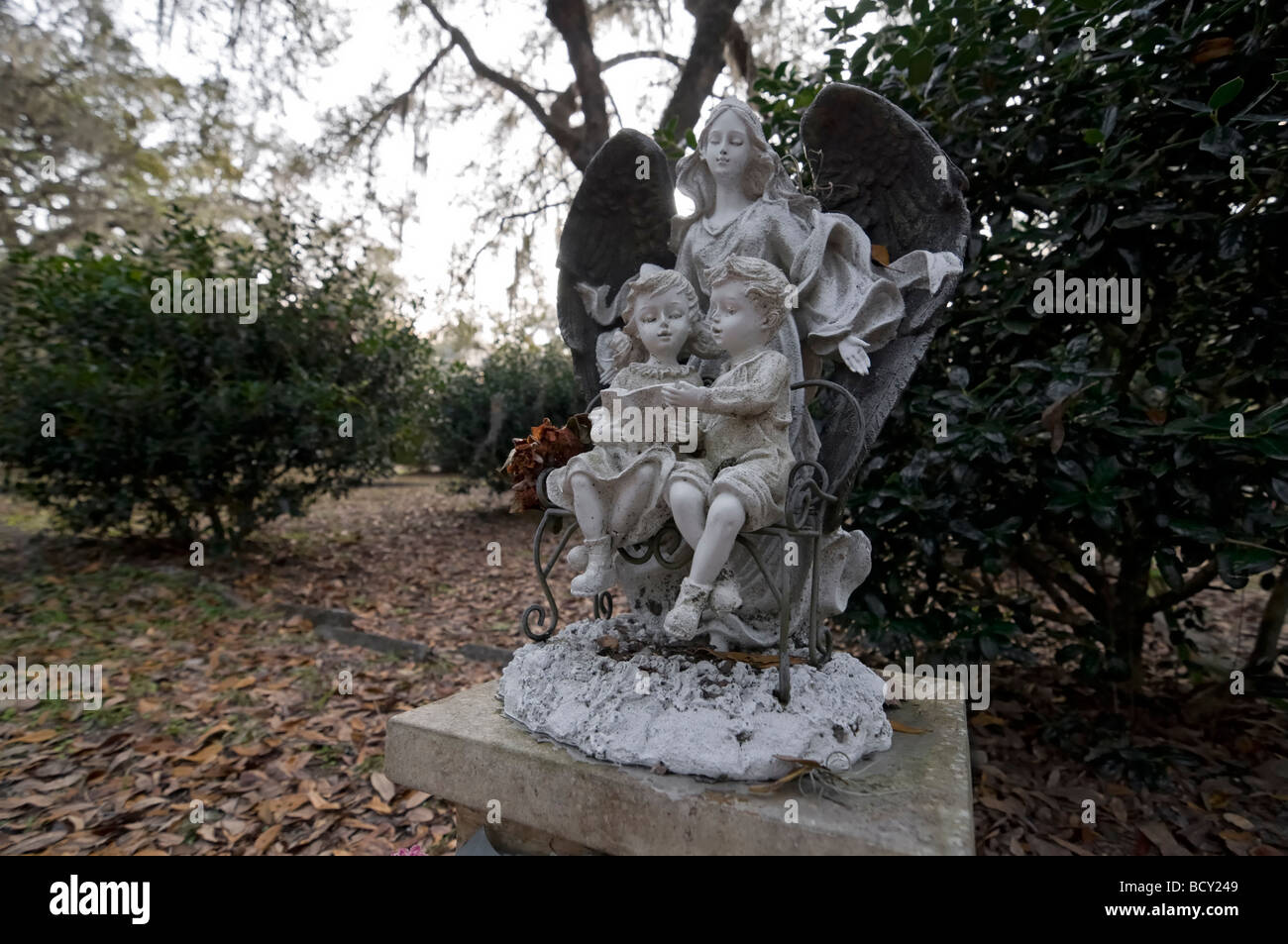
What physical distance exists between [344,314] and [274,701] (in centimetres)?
367

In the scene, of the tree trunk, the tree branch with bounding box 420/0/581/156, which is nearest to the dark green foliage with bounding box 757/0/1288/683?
the tree trunk

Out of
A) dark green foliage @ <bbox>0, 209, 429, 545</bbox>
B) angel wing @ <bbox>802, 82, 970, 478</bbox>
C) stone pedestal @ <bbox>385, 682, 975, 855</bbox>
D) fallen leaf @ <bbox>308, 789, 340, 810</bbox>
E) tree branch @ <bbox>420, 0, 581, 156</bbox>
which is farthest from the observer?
tree branch @ <bbox>420, 0, 581, 156</bbox>

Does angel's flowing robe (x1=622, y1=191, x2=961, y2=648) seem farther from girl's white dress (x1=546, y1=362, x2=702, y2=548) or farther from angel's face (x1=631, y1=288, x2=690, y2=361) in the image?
girl's white dress (x1=546, y1=362, x2=702, y2=548)

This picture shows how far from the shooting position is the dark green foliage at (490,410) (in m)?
8.62

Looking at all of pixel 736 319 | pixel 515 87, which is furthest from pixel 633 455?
pixel 515 87

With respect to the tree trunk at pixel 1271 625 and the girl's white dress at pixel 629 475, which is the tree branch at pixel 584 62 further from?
the tree trunk at pixel 1271 625

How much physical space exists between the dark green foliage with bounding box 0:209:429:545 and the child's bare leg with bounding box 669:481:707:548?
178 inches

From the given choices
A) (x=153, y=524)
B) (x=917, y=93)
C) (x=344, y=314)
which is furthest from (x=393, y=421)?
(x=917, y=93)

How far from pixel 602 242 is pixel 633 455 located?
105 cm

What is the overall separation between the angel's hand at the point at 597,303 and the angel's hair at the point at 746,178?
307 mm

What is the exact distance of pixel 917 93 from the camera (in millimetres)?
3127

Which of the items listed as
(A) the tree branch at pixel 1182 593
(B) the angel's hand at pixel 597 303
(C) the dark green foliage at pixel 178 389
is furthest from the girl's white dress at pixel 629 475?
(C) the dark green foliage at pixel 178 389

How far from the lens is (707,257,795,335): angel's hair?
1.96 meters
